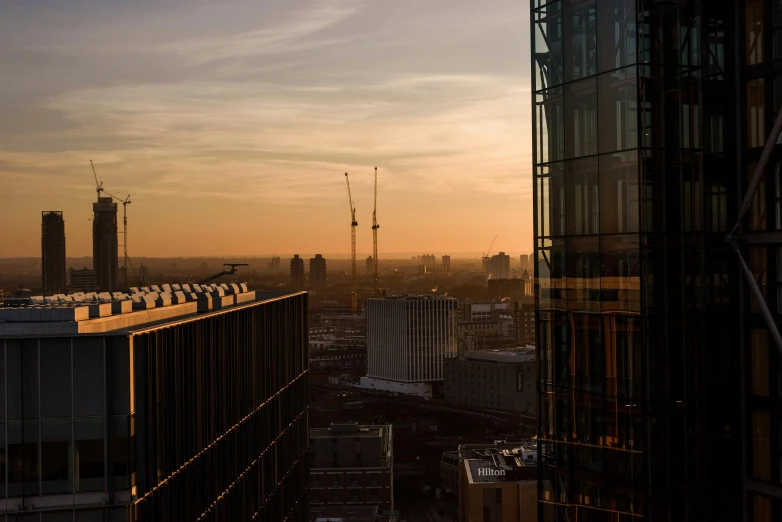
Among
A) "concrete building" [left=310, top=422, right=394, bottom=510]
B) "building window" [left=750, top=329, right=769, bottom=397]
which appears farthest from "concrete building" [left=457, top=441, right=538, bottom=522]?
"building window" [left=750, top=329, right=769, bottom=397]

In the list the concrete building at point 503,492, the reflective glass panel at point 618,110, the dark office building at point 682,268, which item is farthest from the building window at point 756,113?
the concrete building at point 503,492

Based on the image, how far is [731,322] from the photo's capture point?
1888cm

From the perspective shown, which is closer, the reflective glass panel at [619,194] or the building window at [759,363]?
the building window at [759,363]

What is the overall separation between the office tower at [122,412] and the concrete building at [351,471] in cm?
7996

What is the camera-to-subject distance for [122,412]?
29.2 meters

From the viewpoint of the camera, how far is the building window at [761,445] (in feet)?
59.3

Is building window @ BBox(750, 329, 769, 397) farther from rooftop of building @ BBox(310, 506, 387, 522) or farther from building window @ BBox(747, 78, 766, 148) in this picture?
rooftop of building @ BBox(310, 506, 387, 522)

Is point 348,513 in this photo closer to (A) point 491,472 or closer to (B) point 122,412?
(A) point 491,472

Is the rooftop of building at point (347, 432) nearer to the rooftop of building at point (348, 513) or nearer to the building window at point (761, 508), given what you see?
the rooftop of building at point (348, 513)

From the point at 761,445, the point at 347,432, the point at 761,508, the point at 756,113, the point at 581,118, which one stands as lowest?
the point at 347,432

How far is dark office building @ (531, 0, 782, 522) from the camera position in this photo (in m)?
18.3

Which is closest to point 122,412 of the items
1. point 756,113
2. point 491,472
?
point 756,113

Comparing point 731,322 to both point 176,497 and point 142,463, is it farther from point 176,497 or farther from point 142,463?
point 176,497

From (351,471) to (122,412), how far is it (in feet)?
325
